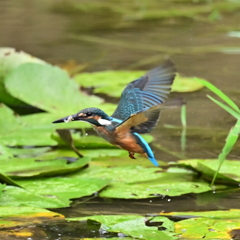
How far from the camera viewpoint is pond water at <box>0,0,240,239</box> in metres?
2.38

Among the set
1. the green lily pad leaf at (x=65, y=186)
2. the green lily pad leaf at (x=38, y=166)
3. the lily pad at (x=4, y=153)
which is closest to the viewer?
the green lily pad leaf at (x=65, y=186)

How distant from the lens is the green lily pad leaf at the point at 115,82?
13.2 feet

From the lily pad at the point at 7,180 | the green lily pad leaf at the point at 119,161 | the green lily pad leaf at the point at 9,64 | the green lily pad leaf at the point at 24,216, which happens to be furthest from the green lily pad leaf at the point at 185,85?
the green lily pad leaf at the point at 24,216

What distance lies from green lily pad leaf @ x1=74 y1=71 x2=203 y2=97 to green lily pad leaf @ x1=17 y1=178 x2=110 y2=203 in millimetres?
1474

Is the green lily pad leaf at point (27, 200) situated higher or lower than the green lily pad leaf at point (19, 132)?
lower

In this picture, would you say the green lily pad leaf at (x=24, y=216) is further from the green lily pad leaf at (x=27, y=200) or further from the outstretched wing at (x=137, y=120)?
the outstretched wing at (x=137, y=120)

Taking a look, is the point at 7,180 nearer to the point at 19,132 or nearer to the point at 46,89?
the point at 19,132

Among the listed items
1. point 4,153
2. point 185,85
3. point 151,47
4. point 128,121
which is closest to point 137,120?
point 128,121

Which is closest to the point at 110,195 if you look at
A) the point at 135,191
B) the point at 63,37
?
the point at 135,191

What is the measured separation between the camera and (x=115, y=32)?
572cm

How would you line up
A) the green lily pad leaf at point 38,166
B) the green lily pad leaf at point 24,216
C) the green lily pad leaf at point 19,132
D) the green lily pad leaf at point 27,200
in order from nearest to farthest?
1. the green lily pad leaf at point 24,216
2. the green lily pad leaf at point 27,200
3. the green lily pad leaf at point 38,166
4. the green lily pad leaf at point 19,132

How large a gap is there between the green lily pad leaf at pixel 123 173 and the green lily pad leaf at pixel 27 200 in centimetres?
29

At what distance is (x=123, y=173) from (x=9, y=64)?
4.52ft

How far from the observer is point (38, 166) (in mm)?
2643
